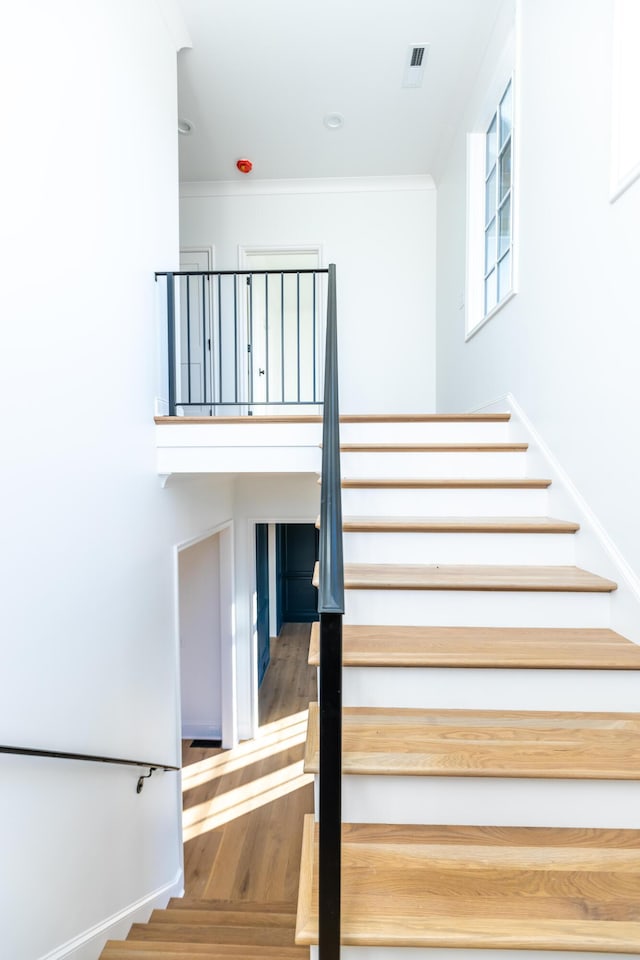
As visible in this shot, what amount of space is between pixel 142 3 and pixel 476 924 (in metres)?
3.89

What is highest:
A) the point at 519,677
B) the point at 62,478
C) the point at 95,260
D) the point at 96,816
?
the point at 95,260

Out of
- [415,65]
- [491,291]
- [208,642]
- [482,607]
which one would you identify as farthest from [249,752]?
[415,65]

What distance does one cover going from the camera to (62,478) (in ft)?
6.05

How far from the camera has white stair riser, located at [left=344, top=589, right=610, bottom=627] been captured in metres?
1.70

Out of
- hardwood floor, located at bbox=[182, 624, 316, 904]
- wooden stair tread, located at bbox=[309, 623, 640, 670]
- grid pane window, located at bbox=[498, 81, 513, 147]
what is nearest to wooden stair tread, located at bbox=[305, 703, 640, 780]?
wooden stair tread, located at bbox=[309, 623, 640, 670]

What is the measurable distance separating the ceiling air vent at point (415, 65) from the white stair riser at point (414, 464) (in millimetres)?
2912

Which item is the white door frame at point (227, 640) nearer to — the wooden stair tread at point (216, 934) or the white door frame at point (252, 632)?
the white door frame at point (252, 632)

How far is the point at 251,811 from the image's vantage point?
404 centimetres

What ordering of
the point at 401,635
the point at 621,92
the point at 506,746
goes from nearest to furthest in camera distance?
the point at 506,746
the point at 401,635
the point at 621,92

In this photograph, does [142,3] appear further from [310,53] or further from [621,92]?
[621,92]

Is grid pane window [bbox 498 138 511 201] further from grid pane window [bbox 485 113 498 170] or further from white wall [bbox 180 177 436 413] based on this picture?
white wall [bbox 180 177 436 413]

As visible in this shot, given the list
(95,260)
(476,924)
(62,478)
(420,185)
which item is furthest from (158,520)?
(420,185)

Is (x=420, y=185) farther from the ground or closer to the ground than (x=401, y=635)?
farther from the ground

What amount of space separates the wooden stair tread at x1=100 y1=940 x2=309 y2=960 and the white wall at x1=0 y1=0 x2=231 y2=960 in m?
0.11
